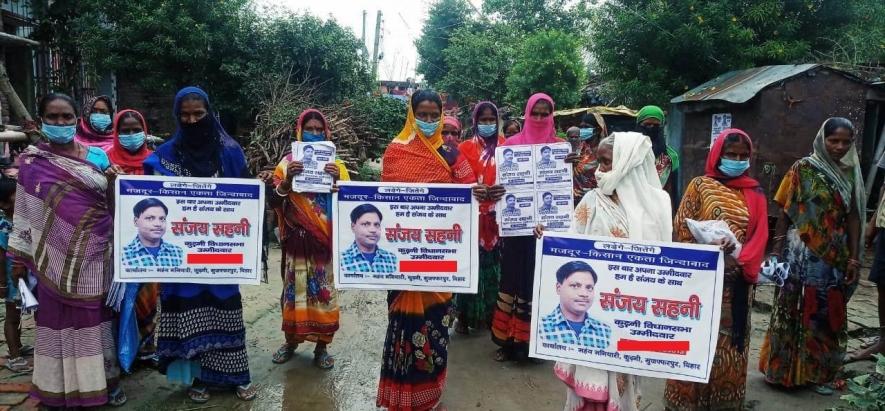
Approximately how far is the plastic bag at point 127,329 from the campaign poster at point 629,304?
2.77 m

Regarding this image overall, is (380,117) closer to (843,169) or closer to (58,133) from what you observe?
(58,133)

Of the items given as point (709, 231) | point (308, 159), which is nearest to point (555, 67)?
point (308, 159)

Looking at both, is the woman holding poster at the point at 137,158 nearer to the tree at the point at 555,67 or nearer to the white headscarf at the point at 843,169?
the white headscarf at the point at 843,169

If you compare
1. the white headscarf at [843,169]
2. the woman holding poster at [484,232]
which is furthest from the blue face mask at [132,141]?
the white headscarf at [843,169]

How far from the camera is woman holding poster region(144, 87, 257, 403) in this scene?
3633 millimetres

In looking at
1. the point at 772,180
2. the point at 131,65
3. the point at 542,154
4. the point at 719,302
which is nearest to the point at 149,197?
the point at 542,154

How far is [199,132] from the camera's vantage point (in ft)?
12.1

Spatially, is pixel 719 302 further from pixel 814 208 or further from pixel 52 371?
pixel 52 371

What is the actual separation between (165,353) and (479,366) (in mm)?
2406

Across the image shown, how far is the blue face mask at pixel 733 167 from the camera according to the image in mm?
3305

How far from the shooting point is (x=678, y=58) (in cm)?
1152

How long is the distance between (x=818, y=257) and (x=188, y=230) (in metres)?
4.30

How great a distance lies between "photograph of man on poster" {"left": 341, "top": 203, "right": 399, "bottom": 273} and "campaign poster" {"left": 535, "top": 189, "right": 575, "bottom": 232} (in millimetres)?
1347

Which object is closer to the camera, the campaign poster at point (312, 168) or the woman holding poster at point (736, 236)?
the woman holding poster at point (736, 236)
